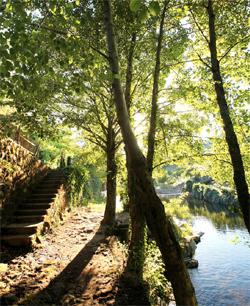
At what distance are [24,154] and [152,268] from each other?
7581 mm

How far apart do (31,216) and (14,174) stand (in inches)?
70.5

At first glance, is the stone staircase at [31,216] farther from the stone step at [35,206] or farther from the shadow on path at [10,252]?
the shadow on path at [10,252]

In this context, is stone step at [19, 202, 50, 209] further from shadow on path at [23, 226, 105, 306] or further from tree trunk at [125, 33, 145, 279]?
Result: tree trunk at [125, 33, 145, 279]

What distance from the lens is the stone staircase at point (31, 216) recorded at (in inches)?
352

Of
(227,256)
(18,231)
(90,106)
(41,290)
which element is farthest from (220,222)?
(41,290)

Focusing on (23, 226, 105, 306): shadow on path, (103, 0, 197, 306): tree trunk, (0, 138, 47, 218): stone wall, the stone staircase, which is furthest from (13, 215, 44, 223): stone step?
(103, 0, 197, 306): tree trunk

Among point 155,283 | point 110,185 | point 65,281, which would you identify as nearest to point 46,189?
point 110,185

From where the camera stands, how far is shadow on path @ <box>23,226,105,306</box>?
237 inches

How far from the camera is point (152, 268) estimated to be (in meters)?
8.53

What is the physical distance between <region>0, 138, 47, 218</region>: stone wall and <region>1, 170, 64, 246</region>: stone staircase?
0.35 metres

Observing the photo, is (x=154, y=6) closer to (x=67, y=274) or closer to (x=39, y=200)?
(x=67, y=274)

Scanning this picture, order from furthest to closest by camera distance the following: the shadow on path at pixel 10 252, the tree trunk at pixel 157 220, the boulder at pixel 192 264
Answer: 1. the boulder at pixel 192 264
2. the shadow on path at pixel 10 252
3. the tree trunk at pixel 157 220

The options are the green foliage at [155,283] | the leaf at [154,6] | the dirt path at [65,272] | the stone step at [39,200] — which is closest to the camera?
the leaf at [154,6]

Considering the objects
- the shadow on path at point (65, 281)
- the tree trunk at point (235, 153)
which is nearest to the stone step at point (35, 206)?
the shadow on path at point (65, 281)
